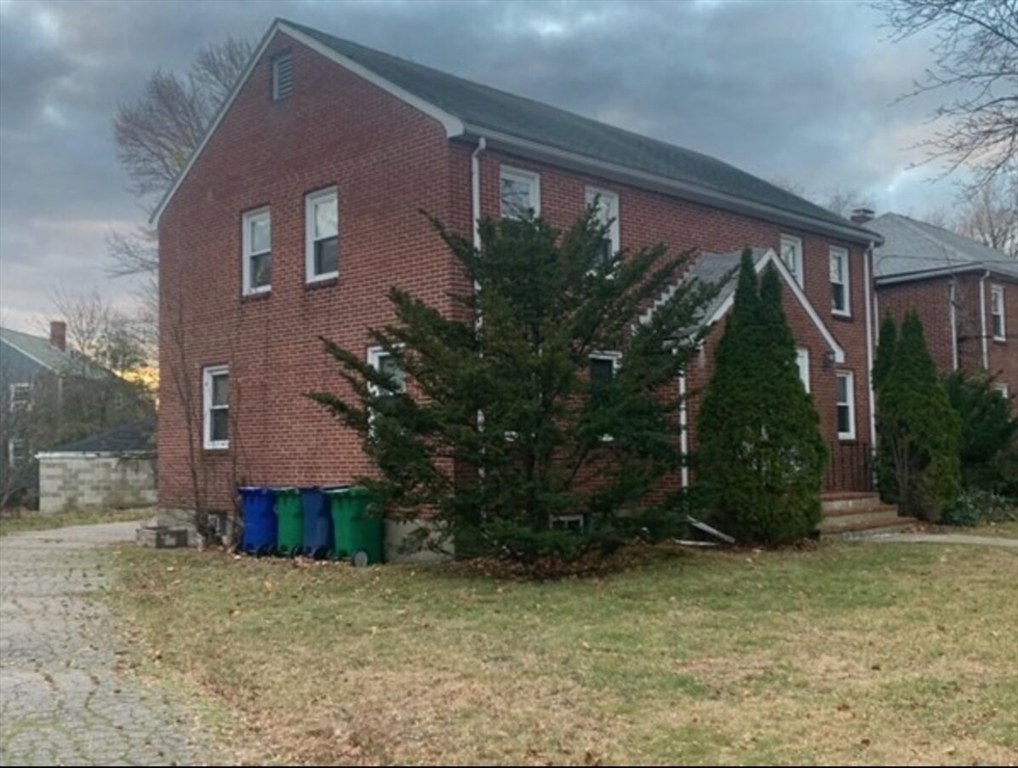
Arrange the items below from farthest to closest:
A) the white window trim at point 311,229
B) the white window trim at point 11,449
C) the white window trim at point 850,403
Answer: the white window trim at point 11,449
the white window trim at point 850,403
the white window trim at point 311,229

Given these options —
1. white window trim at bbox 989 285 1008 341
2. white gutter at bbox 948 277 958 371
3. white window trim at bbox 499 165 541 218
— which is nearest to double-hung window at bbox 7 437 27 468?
white window trim at bbox 499 165 541 218

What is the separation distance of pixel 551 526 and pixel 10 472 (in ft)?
66.4

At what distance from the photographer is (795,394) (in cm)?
1443

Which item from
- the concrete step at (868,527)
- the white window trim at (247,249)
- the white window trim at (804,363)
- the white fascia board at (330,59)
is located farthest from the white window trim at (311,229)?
the concrete step at (868,527)

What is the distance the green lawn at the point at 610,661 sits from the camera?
5.66 meters

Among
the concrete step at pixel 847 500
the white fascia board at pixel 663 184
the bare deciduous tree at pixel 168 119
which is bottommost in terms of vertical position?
the concrete step at pixel 847 500

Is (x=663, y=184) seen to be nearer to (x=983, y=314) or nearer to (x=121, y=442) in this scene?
(x=983, y=314)

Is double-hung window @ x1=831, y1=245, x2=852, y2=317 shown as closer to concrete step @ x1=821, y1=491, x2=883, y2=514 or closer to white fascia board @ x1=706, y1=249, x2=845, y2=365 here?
white fascia board @ x1=706, y1=249, x2=845, y2=365

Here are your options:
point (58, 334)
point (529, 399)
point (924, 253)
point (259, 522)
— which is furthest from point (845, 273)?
point (58, 334)

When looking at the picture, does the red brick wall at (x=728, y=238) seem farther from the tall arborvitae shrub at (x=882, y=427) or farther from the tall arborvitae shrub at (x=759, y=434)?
the tall arborvitae shrub at (x=759, y=434)

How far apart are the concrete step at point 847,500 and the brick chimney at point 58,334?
39362mm

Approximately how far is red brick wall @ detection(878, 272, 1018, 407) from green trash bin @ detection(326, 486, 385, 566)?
16.9 meters

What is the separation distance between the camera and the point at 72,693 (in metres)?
7.07

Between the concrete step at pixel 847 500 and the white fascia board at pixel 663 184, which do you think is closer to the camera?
the white fascia board at pixel 663 184
